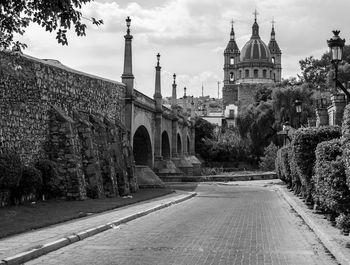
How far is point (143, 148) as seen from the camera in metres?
48.6

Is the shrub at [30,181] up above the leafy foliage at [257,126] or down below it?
below

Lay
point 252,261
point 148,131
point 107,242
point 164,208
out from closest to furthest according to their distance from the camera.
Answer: point 252,261 → point 107,242 → point 164,208 → point 148,131

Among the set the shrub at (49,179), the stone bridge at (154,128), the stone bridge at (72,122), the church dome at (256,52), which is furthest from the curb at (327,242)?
the church dome at (256,52)

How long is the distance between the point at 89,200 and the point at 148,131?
24004 millimetres

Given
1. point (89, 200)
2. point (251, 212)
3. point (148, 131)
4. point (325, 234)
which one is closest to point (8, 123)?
point (89, 200)

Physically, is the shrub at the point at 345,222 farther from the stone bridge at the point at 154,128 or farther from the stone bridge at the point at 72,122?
the stone bridge at the point at 154,128

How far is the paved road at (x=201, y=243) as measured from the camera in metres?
10.4

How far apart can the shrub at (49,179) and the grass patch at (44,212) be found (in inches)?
23.1

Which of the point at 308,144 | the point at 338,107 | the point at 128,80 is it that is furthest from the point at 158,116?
the point at 308,144

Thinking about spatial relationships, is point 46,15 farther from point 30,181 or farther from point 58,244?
point 30,181

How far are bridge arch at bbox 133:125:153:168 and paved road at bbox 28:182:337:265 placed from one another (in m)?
28.9

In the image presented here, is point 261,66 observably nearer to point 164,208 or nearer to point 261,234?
point 164,208

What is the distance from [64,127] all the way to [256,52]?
10607 centimetres

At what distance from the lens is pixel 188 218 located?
18031 millimetres
